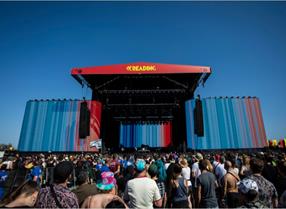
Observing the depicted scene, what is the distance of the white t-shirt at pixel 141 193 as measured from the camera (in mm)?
2512

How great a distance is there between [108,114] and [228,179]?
2594 cm

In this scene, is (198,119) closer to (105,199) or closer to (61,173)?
(105,199)

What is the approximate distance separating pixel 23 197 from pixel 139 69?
1925 cm

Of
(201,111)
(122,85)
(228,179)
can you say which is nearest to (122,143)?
(122,85)

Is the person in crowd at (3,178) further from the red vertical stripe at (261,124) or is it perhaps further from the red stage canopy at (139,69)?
the red vertical stripe at (261,124)

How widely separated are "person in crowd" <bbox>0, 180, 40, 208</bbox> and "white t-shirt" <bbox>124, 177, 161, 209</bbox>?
4.11ft

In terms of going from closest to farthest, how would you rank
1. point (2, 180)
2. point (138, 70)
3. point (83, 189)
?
1. point (83, 189)
2. point (2, 180)
3. point (138, 70)

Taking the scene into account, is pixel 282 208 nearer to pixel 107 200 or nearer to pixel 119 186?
pixel 107 200

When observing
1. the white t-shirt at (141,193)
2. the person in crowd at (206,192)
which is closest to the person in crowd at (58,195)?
the white t-shirt at (141,193)

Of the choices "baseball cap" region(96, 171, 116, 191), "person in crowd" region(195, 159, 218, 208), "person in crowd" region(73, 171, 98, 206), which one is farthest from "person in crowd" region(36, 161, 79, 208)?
"person in crowd" region(195, 159, 218, 208)

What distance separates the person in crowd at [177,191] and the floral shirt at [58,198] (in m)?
1.80

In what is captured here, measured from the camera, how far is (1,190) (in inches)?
207

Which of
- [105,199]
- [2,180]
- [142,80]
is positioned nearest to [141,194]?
[105,199]

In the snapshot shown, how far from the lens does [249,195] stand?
223 cm
